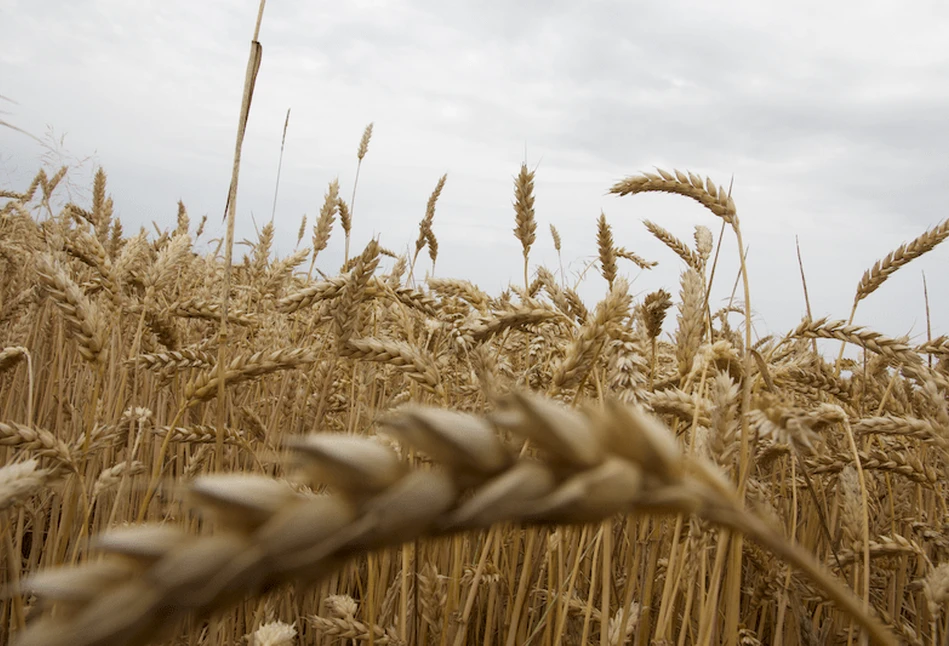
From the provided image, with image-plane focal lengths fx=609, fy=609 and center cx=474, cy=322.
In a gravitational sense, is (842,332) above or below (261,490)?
above

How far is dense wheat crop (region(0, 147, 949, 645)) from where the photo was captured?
36 cm

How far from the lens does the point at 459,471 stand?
1.27ft

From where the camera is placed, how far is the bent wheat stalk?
333mm

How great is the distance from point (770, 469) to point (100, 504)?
9.87ft

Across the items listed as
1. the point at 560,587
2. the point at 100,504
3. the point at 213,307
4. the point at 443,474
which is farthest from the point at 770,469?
the point at 443,474

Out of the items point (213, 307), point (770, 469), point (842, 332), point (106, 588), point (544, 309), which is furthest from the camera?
point (770, 469)

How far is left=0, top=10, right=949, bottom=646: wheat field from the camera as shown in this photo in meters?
0.36

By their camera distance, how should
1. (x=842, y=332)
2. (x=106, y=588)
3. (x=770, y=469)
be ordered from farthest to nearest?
(x=770, y=469)
(x=842, y=332)
(x=106, y=588)

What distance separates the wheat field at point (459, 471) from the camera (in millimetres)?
356

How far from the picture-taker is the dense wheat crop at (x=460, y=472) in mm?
356

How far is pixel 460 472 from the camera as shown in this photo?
1.27ft

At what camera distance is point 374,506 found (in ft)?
1.19

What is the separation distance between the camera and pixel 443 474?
1.25 feet

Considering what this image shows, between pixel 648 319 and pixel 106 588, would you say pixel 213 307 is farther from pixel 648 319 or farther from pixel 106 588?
pixel 106 588
